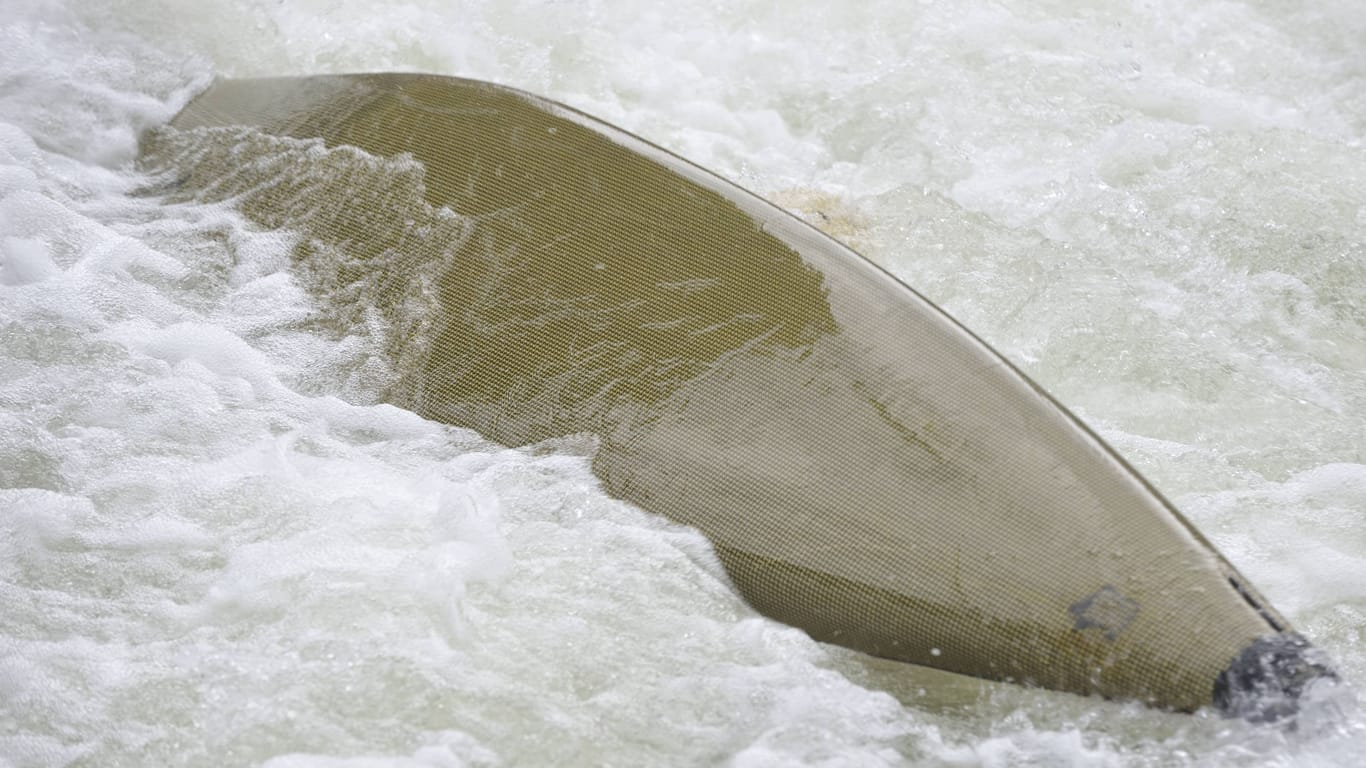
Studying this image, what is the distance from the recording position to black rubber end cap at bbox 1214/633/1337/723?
4.12 feet

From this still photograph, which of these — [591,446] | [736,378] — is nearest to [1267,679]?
[736,378]

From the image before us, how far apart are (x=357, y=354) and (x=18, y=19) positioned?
4.15ft

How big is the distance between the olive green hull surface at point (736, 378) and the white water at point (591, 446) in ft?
0.16

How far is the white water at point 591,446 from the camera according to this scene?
1355 millimetres

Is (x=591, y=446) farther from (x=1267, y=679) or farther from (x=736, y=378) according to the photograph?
(x=1267, y=679)

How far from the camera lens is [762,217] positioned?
179 cm

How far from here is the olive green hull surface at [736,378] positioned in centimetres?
136

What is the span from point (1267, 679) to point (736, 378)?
2.13ft

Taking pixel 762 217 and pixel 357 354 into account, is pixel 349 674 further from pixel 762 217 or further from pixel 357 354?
pixel 762 217

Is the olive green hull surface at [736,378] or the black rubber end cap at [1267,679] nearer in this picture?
the black rubber end cap at [1267,679]

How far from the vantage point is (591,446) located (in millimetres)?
1601

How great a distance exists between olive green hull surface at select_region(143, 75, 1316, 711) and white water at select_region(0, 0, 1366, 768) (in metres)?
0.05

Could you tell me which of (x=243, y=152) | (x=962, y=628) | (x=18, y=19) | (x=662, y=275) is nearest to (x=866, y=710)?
(x=962, y=628)

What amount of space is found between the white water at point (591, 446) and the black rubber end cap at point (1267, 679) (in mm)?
21
